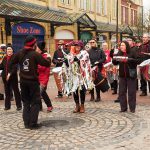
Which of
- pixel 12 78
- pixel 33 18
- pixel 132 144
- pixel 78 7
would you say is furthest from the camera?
pixel 78 7

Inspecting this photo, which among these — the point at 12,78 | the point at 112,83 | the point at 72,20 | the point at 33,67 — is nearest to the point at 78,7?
the point at 72,20

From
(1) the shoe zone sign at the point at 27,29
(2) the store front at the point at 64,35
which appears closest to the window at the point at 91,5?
(2) the store front at the point at 64,35

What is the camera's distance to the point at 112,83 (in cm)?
1158

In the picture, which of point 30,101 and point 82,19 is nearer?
point 30,101

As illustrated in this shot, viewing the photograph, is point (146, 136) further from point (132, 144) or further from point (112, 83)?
point (112, 83)

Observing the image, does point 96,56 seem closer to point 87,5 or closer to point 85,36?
point 85,36

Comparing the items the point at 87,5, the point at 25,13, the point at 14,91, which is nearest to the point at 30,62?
the point at 14,91

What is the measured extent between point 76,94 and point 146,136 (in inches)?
98.4

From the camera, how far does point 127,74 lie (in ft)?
26.5

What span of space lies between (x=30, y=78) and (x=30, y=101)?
48cm

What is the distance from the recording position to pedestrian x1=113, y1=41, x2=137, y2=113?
26.2 feet

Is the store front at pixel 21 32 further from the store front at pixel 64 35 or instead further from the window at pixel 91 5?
the window at pixel 91 5

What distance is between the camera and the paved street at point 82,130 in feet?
18.9

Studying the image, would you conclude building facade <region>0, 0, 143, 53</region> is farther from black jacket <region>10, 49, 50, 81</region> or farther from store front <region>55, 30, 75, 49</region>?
black jacket <region>10, 49, 50, 81</region>
